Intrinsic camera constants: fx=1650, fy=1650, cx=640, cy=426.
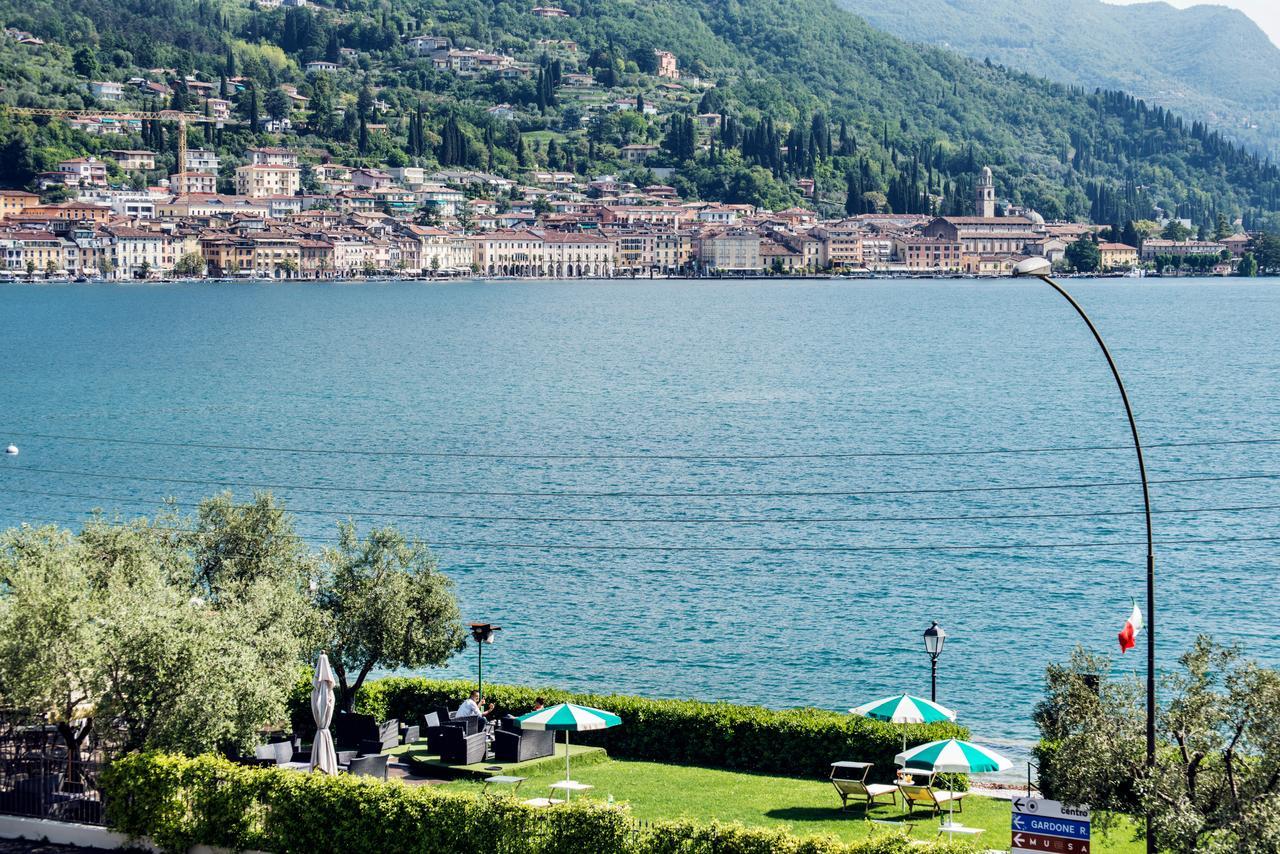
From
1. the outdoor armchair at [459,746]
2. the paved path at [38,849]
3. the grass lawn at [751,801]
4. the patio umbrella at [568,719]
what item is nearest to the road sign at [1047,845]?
the grass lawn at [751,801]

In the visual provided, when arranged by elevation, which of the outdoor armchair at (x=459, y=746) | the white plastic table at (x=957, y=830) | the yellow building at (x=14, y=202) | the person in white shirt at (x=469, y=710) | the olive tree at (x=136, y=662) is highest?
the yellow building at (x=14, y=202)

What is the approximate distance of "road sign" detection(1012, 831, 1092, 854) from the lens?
12695 mm

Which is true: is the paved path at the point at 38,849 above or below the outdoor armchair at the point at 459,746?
below

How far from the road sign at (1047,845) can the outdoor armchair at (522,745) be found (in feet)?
20.6

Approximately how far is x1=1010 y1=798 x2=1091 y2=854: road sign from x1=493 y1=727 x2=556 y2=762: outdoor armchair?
6.25 m

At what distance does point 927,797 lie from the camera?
15.9 metres

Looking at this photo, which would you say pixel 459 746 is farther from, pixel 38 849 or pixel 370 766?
pixel 38 849

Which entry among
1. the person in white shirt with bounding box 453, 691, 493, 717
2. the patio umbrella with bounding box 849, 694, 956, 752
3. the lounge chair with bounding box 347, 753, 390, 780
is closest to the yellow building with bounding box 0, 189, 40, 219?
the person in white shirt with bounding box 453, 691, 493, 717

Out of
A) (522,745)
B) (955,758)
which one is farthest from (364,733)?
(955,758)

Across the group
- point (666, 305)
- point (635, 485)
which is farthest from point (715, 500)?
point (666, 305)

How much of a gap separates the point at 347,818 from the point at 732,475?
33062mm

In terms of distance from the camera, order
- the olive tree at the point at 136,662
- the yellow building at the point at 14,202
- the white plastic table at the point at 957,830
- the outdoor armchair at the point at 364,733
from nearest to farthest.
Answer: the white plastic table at the point at 957,830 < the olive tree at the point at 136,662 < the outdoor armchair at the point at 364,733 < the yellow building at the point at 14,202

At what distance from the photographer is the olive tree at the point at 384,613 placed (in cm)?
1980

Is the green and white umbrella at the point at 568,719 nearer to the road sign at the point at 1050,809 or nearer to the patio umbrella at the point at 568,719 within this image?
the patio umbrella at the point at 568,719
